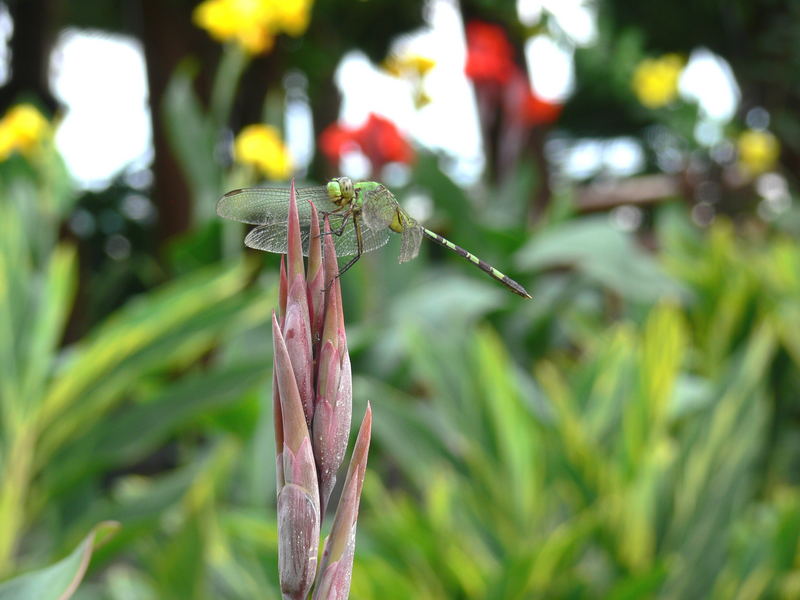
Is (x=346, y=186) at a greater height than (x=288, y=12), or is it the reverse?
(x=288, y=12)

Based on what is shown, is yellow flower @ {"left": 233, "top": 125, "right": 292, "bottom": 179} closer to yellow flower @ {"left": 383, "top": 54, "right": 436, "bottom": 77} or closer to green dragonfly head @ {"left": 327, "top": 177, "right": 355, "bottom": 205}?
yellow flower @ {"left": 383, "top": 54, "right": 436, "bottom": 77}

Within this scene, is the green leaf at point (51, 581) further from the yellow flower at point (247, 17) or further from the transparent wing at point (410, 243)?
the yellow flower at point (247, 17)

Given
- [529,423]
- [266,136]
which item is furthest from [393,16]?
[529,423]

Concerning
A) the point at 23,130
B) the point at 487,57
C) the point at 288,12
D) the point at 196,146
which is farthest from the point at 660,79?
the point at 23,130

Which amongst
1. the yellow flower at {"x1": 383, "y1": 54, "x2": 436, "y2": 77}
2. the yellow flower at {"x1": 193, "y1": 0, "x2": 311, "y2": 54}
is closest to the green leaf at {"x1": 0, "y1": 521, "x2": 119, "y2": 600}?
the yellow flower at {"x1": 193, "y1": 0, "x2": 311, "y2": 54}

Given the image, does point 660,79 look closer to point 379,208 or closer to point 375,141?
point 375,141

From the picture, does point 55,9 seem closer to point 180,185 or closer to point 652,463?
point 180,185

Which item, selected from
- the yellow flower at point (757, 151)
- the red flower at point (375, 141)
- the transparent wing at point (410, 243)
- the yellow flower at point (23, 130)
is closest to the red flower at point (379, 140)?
Answer: the red flower at point (375, 141)

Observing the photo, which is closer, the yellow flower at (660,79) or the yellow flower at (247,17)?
the yellow flower at (247,17)
